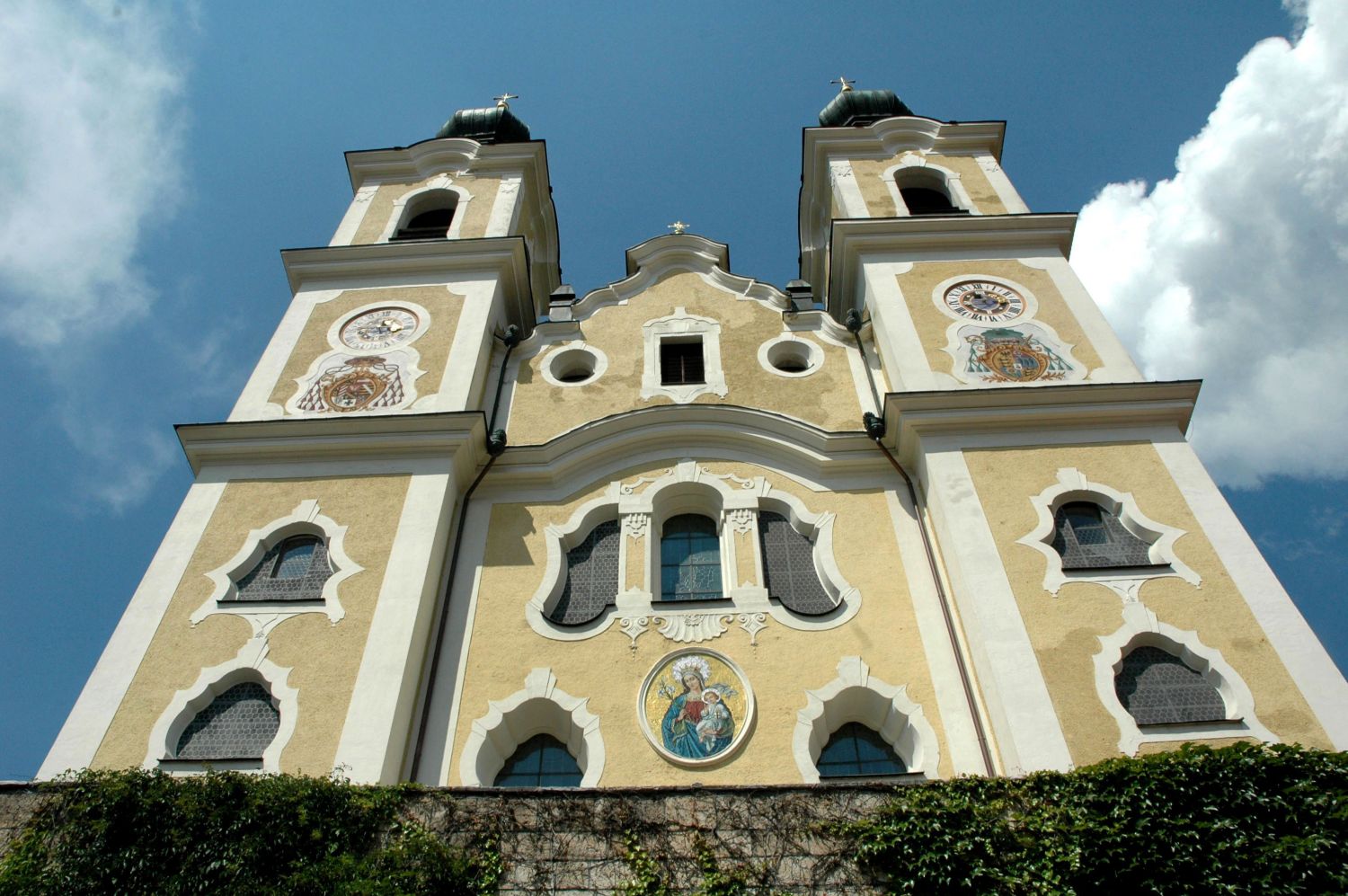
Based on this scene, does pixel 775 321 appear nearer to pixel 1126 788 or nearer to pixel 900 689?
pixel 900 689

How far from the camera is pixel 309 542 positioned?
11953 millimetres

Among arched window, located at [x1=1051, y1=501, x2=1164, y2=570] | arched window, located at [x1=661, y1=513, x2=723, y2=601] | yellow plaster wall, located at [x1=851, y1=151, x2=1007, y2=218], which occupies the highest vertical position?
yellow plaster wall, located at [x1=851, y1=151, x2=1007, y2=218]

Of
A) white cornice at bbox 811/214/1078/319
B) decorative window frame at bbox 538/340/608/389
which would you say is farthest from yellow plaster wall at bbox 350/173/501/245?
white cornice at bbox 811/214/1078/319

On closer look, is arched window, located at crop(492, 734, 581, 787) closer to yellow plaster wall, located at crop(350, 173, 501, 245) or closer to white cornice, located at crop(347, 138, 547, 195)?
yellow plaster wall, located at crop(350, 173, 501, 245)

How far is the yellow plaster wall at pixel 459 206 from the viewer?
17516mm

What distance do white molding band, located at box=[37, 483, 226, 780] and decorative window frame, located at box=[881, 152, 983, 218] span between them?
35.7 ft

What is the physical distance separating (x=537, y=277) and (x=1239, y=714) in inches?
588

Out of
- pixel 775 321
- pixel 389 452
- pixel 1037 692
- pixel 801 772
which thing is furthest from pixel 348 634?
pixel 775 321

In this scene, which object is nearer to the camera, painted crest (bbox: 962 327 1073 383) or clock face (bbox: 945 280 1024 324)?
painted crest (bbox: 962 327 1073 383)

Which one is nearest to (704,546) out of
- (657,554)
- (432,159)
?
(657,554)

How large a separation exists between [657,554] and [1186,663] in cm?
547

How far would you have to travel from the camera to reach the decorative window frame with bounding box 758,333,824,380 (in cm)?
1480

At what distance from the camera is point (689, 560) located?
41.0 ft

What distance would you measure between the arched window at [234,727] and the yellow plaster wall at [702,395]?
187 inches
